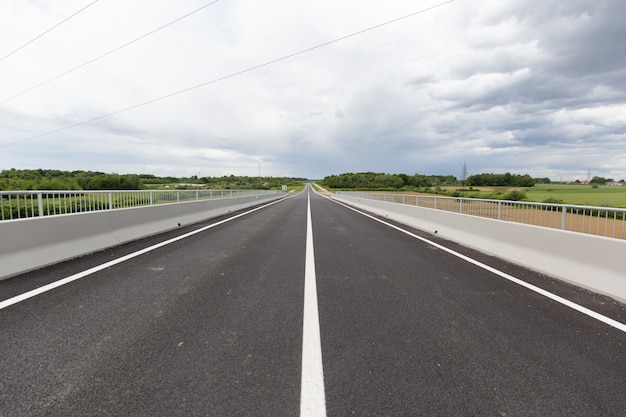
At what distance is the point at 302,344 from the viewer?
3227mm

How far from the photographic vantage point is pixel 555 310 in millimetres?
4195

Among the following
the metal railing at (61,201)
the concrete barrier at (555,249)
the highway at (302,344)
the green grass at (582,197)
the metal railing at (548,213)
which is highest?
the metal railing at (61,201)

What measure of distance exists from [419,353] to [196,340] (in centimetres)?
236

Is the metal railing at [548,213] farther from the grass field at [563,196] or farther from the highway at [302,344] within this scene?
the grass field at [563,196]

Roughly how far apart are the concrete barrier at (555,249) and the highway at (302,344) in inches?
14.8

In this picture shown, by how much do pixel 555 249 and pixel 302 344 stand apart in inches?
218

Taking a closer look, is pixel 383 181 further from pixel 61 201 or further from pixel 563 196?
pixel 61 201

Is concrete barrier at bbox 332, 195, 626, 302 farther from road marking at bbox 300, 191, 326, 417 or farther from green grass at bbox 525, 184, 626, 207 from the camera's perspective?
green grass at bbox 525, 184, 626, 207

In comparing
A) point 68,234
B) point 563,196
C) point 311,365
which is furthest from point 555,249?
point 563,196

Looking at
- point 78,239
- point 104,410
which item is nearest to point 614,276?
point 104,410

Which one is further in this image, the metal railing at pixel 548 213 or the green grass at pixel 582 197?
the green grass at pixel 582 197

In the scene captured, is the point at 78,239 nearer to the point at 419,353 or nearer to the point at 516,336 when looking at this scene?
the point at 419,353

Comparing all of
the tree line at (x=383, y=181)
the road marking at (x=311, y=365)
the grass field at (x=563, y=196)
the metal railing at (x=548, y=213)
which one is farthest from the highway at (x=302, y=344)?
the tree line at (x=383, y=181)

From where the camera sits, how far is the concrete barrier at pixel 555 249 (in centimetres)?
479
